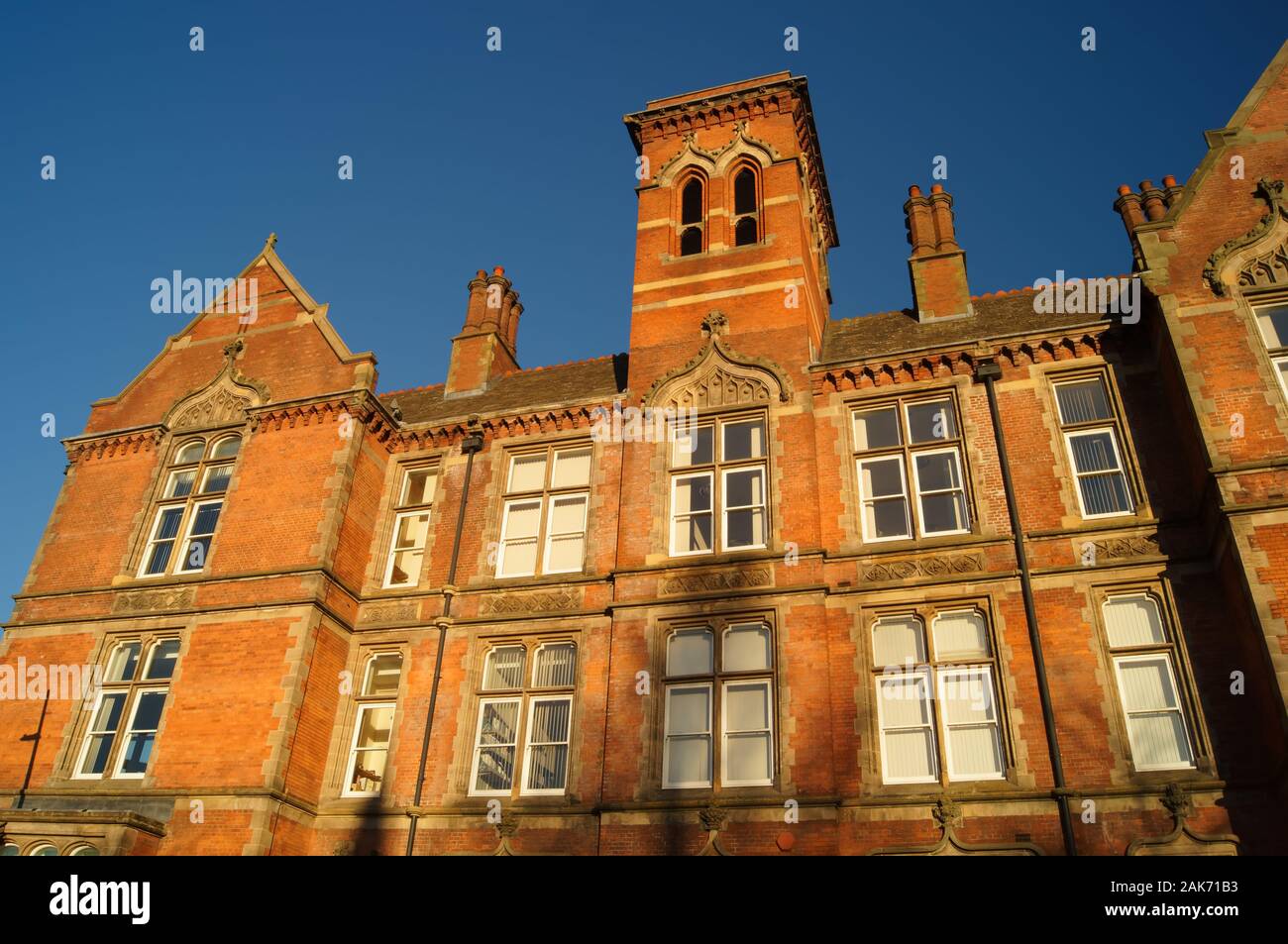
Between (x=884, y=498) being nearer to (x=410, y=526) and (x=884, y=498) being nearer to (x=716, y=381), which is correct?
A: (x=716, y=381)

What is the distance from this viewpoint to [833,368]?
2000 cm

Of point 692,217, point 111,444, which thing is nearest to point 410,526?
point 111,444

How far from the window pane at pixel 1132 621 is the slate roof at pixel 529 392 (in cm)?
1039

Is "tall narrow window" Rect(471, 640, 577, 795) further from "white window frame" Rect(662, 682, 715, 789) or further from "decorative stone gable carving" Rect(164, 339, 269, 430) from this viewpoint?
"decorative stone gable carving" Rect(164, 339, 269, 430)

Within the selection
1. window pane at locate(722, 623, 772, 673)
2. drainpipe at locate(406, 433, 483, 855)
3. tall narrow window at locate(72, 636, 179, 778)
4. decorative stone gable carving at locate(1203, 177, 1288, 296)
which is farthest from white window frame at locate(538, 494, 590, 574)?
decorative stone gable carving at locate(1203, 177, 1288, 296)

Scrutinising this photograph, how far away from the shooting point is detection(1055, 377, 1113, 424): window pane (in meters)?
18.5

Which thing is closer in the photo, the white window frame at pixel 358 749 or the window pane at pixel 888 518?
the window pane at pixel 888 518

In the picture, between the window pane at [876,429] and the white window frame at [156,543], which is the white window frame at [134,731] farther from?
the window pane at [876,429]

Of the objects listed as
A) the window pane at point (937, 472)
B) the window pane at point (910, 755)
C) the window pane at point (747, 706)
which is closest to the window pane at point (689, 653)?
the window pane at point (747, 706)

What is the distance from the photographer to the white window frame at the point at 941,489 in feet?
59.4

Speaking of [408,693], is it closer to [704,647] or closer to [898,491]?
[704,647]

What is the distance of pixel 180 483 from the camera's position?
2270 centimetres
